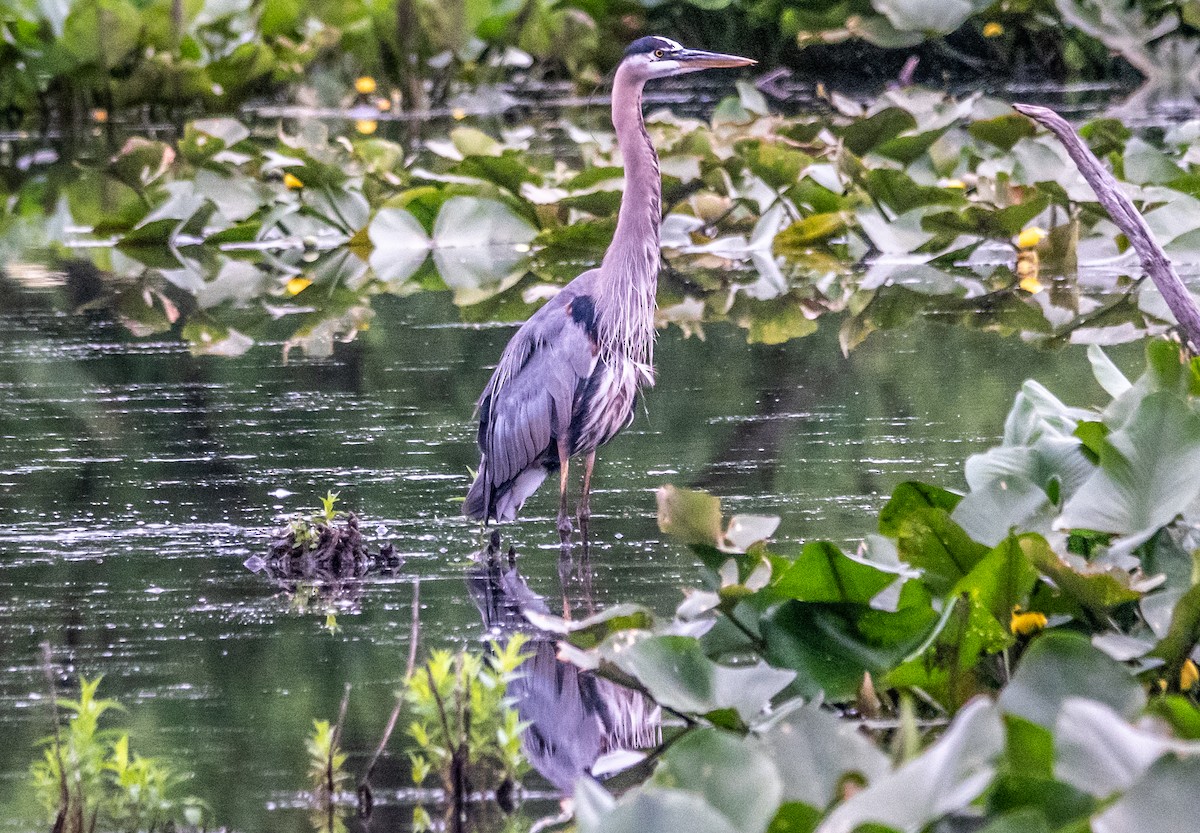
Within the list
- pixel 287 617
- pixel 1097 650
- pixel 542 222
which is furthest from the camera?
pixel 542 222

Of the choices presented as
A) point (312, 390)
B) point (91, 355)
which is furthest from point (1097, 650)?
point (91, 355)

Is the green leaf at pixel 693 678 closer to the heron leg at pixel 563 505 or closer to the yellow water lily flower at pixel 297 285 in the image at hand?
the heron leg at pixel 563 505

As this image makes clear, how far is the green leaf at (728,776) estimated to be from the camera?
2387 mm

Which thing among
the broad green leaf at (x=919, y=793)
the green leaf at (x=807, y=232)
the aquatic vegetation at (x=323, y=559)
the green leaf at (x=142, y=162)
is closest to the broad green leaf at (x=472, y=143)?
the green leaf at (x=807, y=232)

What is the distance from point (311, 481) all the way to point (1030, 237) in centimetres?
430

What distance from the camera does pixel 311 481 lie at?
5.72 meters

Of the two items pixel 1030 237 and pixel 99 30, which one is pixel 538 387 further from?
pixel 99 30

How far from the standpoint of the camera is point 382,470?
19.1 feet

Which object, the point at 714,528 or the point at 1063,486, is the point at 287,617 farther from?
the point at 1063,486

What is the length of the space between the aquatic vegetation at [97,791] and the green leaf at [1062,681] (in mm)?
1375

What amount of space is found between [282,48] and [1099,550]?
1608 centimetres

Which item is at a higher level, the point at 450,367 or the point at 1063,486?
the point at 1063,486

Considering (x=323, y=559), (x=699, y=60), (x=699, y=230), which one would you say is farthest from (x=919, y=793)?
(x=699, y=230)

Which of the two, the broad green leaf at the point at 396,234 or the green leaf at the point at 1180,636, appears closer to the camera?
the green leaf at the point at 1180,636
